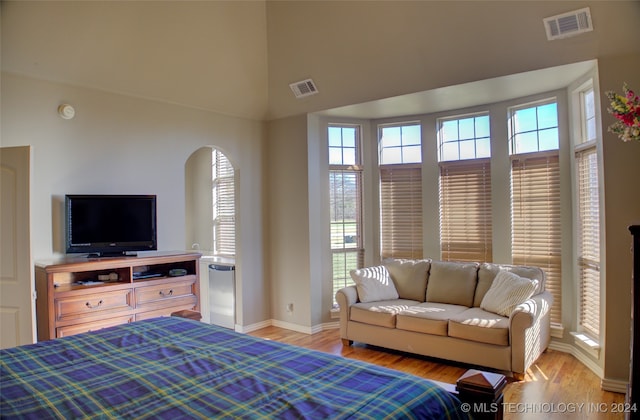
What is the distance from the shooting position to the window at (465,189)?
468cm

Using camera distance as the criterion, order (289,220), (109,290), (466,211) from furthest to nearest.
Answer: (289,220)
(466,211)
(109,290)

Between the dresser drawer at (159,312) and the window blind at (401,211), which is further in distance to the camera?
the window blind at (401,211)

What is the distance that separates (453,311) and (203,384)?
3.03 m

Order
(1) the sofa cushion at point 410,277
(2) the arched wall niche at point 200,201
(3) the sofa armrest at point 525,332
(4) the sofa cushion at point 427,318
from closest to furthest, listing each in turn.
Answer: (3) the sofa armrest at point 525,332 → (4) the sofa cushion at point 427,318 → (1) the sofa cushion at point 410,277 → (2) the arched wall niche at point 200,201

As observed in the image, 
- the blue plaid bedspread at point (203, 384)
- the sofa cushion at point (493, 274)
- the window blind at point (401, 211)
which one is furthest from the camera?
the window blind at point (401, 211)

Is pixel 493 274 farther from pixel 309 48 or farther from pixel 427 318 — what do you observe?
pixel 309 48

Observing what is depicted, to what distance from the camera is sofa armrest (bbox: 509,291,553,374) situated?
3363 mm

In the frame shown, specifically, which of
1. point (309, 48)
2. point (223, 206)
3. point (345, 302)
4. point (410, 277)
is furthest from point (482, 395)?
point (223, 206)

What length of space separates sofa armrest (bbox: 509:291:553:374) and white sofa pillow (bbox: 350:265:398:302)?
4.63ft

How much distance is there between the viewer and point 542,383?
11.1 ft

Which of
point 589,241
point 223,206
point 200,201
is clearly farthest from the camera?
point 200,201

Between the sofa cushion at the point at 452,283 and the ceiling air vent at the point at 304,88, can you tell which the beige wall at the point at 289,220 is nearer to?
the ceiling air vent at the point at 304,88

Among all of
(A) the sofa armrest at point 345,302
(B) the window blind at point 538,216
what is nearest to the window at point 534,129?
(B) the window blind at point 538,216

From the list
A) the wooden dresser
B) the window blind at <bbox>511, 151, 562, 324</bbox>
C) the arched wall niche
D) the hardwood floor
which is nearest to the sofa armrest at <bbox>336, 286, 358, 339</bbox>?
the hardwood floor
